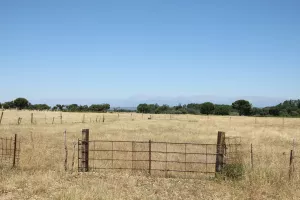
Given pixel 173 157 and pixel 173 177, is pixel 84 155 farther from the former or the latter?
pixel 173 157

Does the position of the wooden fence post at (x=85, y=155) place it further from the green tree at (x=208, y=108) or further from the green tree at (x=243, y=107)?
the green tree at (x=243, y=107)

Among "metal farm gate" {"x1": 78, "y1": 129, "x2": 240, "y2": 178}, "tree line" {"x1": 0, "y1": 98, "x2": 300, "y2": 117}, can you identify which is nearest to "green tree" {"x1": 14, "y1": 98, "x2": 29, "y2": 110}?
"tree line" {"x1": 0, "y1": 98, "x2": 300, "y2": 117}

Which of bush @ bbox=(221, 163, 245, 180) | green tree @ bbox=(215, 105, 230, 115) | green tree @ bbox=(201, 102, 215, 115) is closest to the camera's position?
bush @ bbox=(221, 163, 245, 180)

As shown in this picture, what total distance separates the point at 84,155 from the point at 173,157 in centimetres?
743

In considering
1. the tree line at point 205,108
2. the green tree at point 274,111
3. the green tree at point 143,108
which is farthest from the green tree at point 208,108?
the green tree at point 143,108

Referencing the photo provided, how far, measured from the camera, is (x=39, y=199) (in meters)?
11.4

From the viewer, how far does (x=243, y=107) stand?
490ft

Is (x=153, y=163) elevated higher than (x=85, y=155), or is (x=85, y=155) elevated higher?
(x=85, y=155)

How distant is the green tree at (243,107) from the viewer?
14900 cm

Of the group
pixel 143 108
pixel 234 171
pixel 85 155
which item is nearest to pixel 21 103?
pixel 143 108

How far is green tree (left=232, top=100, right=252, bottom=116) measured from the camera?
149m

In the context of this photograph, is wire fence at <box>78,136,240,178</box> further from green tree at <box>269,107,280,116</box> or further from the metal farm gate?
green tree at <box>269,107,280,116</box>

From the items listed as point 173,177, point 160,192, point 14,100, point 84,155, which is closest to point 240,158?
point 173,177

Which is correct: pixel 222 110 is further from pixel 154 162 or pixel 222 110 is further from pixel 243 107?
pixel 154 162
